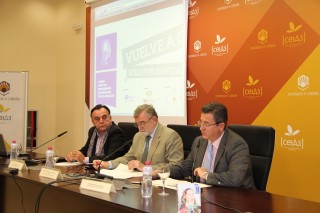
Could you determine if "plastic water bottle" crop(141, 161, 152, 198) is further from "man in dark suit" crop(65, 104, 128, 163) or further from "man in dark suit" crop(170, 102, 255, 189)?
"man in dark suit" crop(65, 104, 128, 163)

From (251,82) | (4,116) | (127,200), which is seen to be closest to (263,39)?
(251,82)

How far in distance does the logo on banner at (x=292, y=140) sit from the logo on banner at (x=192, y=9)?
1.53m

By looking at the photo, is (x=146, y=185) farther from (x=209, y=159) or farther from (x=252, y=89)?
(x=252, y=89)

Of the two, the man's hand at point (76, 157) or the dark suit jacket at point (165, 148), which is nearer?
the dark suit jacket at point (165, 148)

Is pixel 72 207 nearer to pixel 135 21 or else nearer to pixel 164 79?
pixel 164 79

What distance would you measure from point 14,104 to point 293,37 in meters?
3.88

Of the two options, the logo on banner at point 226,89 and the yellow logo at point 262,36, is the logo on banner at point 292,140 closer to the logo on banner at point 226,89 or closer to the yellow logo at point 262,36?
the logo on banner at point 226,89

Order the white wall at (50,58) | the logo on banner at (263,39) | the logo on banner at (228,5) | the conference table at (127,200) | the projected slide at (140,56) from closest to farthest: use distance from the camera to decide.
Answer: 1. the conference table at (127,200)
2. the logo on banner at (263,39)
3. the logo on banner at (228,5)
4. the projected slide at (140,56)
5. the white wall at (50,58)

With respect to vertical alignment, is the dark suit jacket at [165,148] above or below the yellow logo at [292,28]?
below

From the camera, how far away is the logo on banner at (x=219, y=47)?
364cm

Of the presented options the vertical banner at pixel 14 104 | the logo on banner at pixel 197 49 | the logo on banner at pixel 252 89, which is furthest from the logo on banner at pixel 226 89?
the vertical banner at pixel 14 104

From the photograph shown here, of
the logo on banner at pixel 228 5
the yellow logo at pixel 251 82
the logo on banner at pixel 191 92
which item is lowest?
the logo on banner at pixel 191 92

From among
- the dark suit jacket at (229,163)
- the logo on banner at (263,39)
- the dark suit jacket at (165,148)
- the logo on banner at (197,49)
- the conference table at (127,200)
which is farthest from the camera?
the logo on banner at (197,49)

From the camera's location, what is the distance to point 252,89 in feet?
11.2
